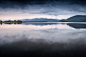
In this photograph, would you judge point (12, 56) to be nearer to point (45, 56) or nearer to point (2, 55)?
point (2, 55)

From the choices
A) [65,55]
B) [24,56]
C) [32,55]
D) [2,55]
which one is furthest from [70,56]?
[2,55]

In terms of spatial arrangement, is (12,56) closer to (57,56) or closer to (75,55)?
(57,56)

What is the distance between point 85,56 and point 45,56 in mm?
3205

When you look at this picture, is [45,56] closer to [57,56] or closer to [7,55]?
[57,56]

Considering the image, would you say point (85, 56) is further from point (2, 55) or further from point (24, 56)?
point (2, 55)

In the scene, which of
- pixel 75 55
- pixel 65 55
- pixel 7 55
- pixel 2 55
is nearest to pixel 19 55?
pixel 7 55

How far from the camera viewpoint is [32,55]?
6.36m

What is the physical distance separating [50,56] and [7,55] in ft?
11.7

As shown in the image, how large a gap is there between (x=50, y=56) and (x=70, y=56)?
5.34 ft

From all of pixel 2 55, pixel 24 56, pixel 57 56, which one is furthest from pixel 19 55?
pixel 57 56

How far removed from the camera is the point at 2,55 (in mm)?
6375

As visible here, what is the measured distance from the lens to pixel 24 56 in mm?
6172

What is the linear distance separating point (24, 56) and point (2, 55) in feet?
6.23

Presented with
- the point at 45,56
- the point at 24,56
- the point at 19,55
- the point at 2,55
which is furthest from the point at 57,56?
the point at 2,55
